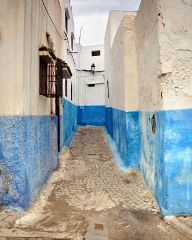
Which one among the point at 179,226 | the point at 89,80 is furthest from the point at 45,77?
the point at 89,80

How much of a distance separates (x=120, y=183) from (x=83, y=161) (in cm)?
220

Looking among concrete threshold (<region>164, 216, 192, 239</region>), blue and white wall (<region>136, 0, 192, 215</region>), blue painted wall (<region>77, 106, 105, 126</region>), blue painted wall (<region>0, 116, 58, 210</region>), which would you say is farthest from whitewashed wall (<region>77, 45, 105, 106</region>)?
concrete threshold (<region>164, 216, 192, 239</region>)

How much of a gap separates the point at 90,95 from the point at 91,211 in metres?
16.0

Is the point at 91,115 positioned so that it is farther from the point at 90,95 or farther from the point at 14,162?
the point at 14,162

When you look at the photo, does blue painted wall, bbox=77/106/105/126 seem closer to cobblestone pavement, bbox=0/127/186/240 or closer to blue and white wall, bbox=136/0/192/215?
cobblestone pavement, bbox=0/127/186/240

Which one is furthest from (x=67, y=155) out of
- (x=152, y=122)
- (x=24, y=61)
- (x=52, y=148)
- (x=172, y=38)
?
(x=172, y=38)

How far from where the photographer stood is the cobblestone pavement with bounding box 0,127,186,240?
3.79m

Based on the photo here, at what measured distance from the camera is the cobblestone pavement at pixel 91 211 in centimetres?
379

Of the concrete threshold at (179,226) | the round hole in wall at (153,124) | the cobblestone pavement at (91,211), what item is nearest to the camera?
the concrete threshold at (179,226)

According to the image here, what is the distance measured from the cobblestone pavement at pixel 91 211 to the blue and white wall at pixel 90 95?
1291 cm

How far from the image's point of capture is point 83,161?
7.97m

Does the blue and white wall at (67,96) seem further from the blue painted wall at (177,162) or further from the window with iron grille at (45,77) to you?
the blue painted wall at (177,162)

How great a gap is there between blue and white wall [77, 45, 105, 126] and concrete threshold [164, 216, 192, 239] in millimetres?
15824

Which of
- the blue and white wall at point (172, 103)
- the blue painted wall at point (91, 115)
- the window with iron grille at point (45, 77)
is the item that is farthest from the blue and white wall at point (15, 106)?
the blue painted wall at point (91, 115)
